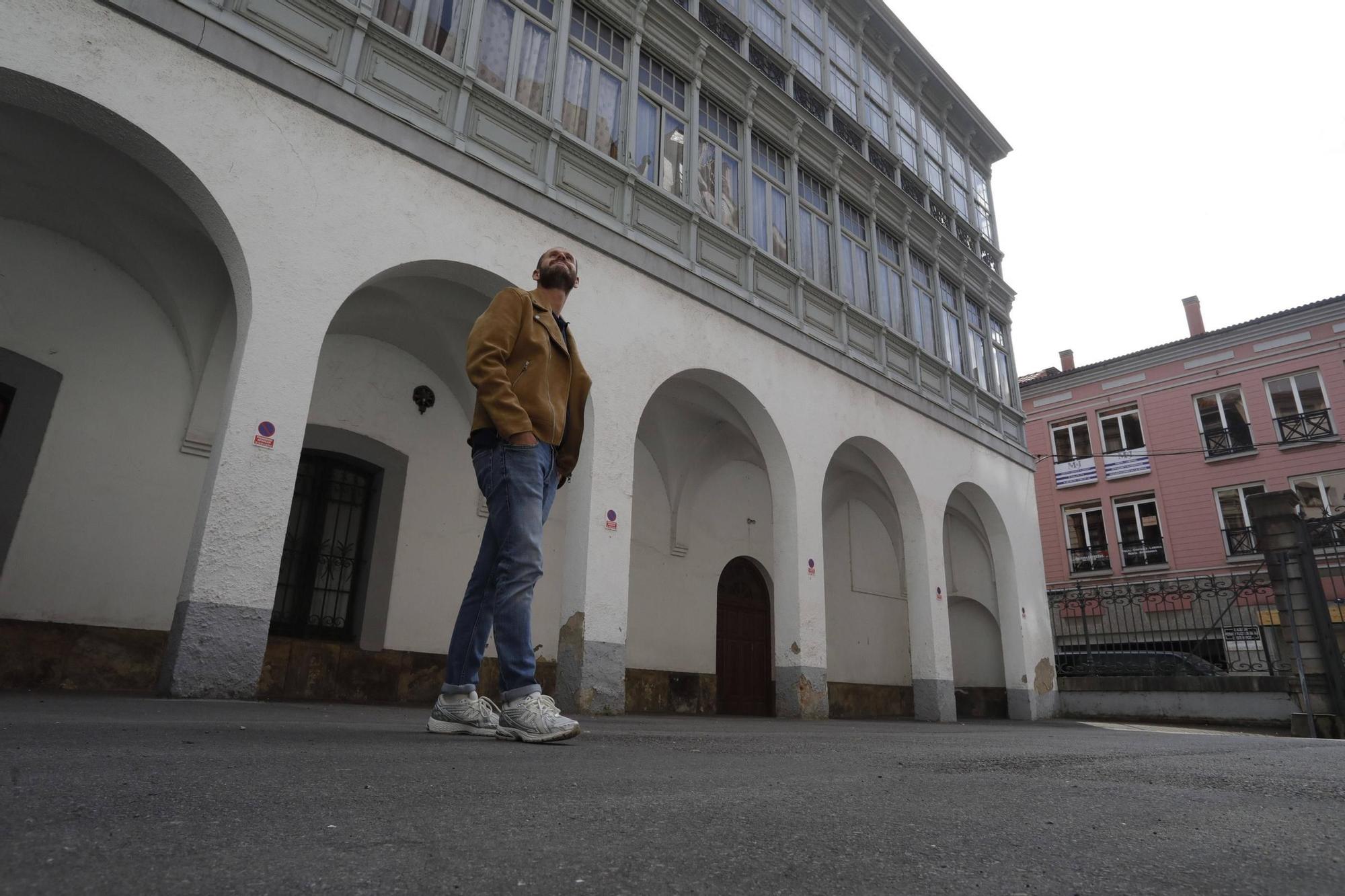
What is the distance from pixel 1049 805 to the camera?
2.00 m

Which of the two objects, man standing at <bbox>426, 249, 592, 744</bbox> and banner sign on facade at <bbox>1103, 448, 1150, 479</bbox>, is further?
banner sign on facade at <bbox>1103, 448, 1150, 479</bbox>

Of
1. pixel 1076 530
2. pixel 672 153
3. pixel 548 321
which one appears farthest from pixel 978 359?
pixel 548 321

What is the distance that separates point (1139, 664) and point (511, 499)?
15551mm

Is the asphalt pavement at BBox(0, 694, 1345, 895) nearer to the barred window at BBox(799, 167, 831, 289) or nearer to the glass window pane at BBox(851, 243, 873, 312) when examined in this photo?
the barred window at BBox(799, 167, 831, 289)

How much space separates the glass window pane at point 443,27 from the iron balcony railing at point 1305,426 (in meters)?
24.7

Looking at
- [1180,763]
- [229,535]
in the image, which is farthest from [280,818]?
[229,535]

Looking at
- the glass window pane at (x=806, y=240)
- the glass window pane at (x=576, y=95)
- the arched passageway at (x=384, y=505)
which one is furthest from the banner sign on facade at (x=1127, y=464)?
the arched passageway at (x=384, y=505)

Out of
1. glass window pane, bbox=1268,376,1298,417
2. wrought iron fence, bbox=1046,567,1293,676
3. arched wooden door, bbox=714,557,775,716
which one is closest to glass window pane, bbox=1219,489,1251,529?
glass window pane, bbox=1268,376,1298,417

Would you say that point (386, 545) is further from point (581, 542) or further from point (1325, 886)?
point (1325, 886)

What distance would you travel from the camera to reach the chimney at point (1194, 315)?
88.6ft

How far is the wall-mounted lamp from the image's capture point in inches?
375

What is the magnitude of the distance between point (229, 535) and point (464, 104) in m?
4.80

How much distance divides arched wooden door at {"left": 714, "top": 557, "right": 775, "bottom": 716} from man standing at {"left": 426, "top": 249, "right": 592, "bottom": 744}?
362 inches

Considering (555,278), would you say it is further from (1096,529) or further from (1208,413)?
(1208,413)
